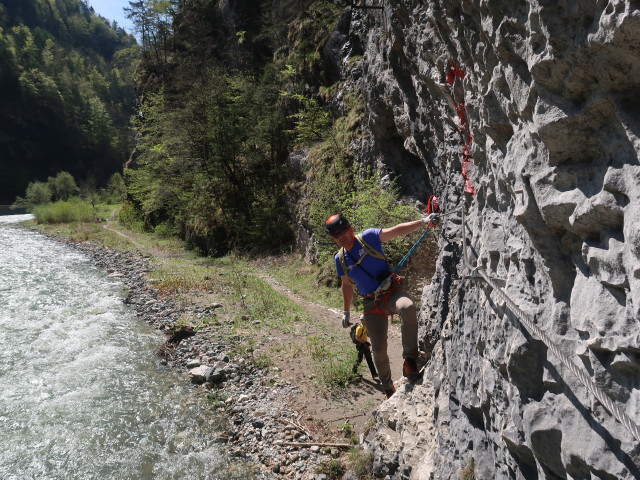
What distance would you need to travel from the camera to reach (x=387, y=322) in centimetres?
518

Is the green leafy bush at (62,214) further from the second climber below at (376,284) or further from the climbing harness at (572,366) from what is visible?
the climbing harness at (572,366)

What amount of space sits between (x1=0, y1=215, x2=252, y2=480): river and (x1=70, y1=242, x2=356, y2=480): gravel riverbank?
0.83 ft

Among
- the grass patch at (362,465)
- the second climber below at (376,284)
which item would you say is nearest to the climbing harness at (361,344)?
the second climber below at (376,284)

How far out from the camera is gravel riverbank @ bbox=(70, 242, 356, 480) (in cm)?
584

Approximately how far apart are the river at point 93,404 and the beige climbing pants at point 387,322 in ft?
7.79

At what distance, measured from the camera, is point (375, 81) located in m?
11.6

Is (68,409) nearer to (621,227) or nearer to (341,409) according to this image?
(341,409)

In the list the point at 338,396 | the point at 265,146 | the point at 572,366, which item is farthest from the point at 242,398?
the point at 265,146

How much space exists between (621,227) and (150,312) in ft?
42.0

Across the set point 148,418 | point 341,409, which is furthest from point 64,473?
point 341,409

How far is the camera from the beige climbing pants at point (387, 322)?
4.95 m

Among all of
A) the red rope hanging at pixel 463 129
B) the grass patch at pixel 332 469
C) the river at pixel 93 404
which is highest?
the red rope hanging at pixel 463 129

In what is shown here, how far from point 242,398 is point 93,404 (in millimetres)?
2656

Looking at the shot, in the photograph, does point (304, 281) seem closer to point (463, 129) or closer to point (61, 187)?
point (463, 129)
